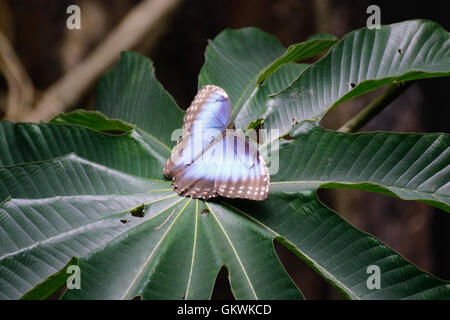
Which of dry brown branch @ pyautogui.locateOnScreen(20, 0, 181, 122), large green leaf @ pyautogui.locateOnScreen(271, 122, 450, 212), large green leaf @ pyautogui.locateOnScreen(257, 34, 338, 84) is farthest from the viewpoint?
dry brown branch @ pyautogui.locateOnScreen(20, 0, 181, 122)

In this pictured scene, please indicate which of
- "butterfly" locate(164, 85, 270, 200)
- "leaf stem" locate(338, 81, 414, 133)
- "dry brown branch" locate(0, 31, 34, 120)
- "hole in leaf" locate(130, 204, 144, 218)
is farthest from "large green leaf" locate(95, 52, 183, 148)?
"dry brown branch" locate(0, 31, 34, 120)

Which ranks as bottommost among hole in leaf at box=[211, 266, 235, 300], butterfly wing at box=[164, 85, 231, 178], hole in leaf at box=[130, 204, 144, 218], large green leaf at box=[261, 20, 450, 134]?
hole in leaf at box=[211, 266, 235, 300]

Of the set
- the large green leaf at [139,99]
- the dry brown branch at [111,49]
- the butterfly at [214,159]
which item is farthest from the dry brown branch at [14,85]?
the butterfly at [214,159]

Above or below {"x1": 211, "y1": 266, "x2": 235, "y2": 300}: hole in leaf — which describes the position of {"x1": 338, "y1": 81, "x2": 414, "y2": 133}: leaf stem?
above

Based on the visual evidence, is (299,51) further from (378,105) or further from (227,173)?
(227,173)

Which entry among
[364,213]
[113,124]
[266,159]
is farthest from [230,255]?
[364,213]

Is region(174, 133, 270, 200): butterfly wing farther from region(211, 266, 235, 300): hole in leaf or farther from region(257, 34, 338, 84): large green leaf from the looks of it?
region(211, 266, 235, 300): hole in leaf

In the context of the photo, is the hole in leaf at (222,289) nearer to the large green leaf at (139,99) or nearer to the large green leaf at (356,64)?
the large green leaf at (139,99)

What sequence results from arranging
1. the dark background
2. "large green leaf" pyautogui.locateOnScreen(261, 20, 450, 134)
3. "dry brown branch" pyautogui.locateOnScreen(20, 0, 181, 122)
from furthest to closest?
the dark background → "dry brown branch" pyautogui.locateOnScreen(20, 0, 181, 122) → "large green leaf" pyautogui.locateOnScreen(261, 20, 450, 134)
